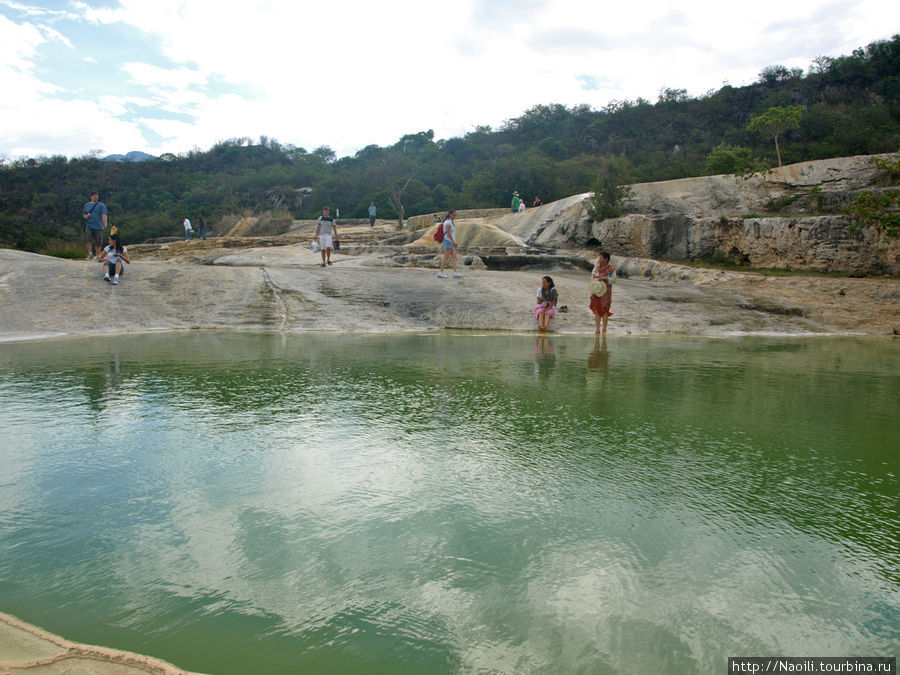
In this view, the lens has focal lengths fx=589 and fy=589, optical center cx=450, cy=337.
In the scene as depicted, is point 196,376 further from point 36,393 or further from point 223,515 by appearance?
point 223,515

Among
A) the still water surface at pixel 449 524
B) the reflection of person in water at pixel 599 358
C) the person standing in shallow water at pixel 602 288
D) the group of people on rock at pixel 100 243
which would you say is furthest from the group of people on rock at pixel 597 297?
the group of people on rock at pixel 100 243

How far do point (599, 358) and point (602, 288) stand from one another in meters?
2.66

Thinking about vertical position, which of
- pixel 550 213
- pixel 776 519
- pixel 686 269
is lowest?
pixel 776 519

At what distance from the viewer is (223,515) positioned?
287 cm

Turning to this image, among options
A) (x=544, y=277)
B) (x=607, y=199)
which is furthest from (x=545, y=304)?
(x=607, y=199)

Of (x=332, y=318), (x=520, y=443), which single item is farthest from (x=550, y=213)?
(x=520, y=443)

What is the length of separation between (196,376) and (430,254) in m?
11.7

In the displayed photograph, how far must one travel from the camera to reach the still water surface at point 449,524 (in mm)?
2041

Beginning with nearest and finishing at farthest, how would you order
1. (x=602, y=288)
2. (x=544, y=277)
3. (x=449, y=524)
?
(x=449, y=524) < (x=602, y=288) < (x=544, y=277)

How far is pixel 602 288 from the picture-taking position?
32.6ft

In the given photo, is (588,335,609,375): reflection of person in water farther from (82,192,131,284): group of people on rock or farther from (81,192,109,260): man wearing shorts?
(81,192,109,260): man wearing shorts

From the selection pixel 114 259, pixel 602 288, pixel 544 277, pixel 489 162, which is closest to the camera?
pixel 602 288

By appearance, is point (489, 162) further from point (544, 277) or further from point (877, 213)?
point (544, 277)

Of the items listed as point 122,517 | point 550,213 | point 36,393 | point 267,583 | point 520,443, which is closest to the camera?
point 267,583
